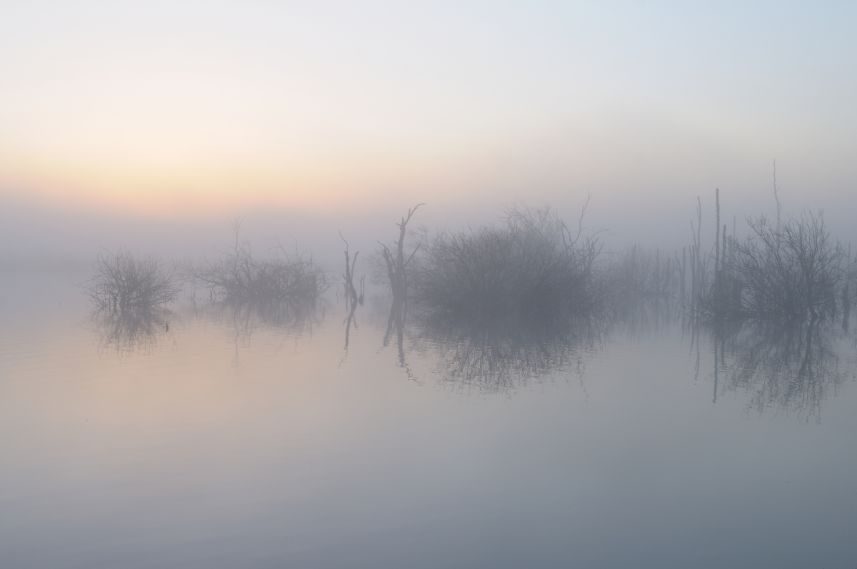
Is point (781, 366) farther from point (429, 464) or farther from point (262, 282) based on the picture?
point (262, 282)

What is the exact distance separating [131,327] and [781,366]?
61.1 feet

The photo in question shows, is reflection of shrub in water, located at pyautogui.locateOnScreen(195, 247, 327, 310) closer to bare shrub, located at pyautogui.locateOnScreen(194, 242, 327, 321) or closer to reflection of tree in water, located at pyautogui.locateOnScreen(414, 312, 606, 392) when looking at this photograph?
bare shrub, located at pyautogui.locateOnScreen(194, 242, 327, 321)

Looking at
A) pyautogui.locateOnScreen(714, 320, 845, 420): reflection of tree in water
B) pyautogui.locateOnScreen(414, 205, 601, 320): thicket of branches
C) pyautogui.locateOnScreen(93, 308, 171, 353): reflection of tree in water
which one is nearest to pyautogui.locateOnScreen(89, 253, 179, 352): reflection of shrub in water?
pyautogui.locateOnScreen(93, 308, 171, 353): reflection of tree in water

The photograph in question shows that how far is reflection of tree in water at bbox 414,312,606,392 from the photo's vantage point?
1259 centimetres

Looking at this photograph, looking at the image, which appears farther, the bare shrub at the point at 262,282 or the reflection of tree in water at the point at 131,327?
the bare shrub at the point at 262,282

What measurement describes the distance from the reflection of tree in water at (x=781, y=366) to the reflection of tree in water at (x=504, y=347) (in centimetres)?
270

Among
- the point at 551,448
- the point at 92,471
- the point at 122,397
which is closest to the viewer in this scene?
the point at 92,471

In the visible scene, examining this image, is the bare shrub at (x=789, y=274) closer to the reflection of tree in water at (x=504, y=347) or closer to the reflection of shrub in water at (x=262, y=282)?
the reflection of tree in water at (x=504, y=347)

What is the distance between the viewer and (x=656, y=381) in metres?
11.9

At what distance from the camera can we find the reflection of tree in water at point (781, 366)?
10.2 meters

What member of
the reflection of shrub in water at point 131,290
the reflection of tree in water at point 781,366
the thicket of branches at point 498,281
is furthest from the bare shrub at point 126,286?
the reflection of tree in water at point 781,366

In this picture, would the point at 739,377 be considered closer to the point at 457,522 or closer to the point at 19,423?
the point at 457,522

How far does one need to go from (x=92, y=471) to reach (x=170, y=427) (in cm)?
185

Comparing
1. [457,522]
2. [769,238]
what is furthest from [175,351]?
[769,238]
